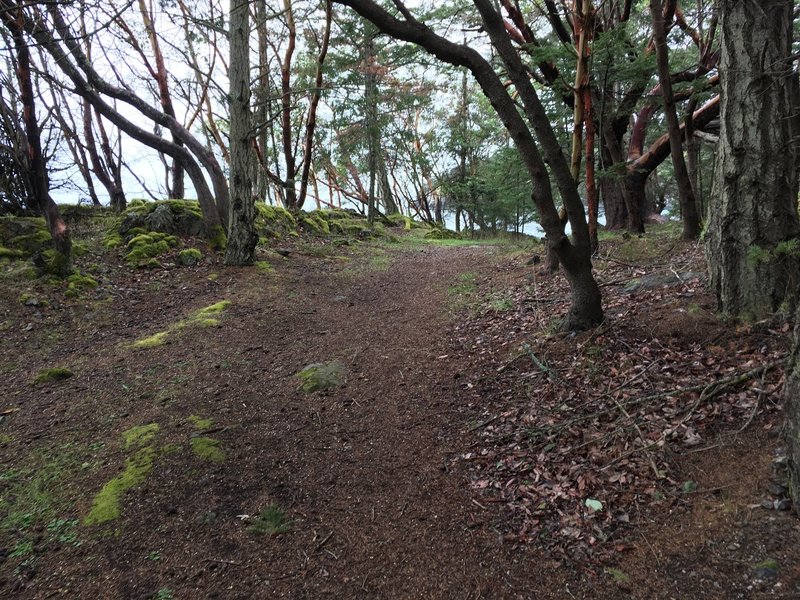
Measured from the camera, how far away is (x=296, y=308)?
762 cm

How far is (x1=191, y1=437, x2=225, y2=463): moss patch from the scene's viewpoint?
139 inches

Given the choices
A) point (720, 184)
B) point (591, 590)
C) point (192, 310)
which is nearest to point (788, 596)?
point (591, 590)

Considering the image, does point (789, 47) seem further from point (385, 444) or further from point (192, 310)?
point (192, 310)

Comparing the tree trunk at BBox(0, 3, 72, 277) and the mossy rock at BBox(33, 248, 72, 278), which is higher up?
the tree trunk at BBox(0, 3, 72, 277)

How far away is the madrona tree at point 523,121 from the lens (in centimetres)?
395

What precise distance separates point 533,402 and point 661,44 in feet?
18.7

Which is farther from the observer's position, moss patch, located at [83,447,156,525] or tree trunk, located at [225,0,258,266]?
tree trunk, located at [225,0,258,266]

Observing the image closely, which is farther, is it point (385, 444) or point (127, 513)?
point (385, 444)

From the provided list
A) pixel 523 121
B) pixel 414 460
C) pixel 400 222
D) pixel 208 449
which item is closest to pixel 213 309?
pixel 208 449

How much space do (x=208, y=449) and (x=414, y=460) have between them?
170 cm

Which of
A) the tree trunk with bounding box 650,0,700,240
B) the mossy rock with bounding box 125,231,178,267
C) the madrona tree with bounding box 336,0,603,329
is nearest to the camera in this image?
the madrona tree with bounding box 336,0,603,329

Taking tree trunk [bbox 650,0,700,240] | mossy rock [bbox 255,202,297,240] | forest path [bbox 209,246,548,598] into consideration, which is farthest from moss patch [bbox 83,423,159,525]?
mossy rock [bbox 255,202,297,240]

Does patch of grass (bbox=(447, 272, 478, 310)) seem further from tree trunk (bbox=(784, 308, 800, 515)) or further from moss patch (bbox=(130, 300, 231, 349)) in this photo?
tree trunk (bbox=(784, 308, 800, 515))

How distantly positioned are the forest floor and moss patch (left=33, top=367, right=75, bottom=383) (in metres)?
0.04
